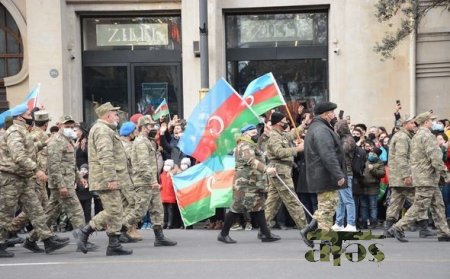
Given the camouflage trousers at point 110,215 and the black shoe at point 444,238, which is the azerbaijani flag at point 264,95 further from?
the camouflage trousers at point 110,215

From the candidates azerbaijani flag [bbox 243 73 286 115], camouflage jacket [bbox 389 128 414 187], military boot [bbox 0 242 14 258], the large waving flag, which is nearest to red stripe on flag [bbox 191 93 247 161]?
the large waving flag

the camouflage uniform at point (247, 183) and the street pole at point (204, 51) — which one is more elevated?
the street pole at point (204, 51)

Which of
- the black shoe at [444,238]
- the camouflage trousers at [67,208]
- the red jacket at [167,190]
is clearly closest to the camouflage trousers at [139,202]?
the camouflage trousers at [67,208]

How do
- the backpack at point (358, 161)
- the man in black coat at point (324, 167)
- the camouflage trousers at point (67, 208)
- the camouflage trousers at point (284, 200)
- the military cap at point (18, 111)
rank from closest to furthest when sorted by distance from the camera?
1. the man in black coat at point (324, 167)
2. the military cap at point (18, 111)
3. the camouflage trousers at point (67, 208)
4. the camouflage trousers at point (284, 200)
5. the backpack at point (358, 161)

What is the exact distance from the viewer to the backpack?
50.0 ft

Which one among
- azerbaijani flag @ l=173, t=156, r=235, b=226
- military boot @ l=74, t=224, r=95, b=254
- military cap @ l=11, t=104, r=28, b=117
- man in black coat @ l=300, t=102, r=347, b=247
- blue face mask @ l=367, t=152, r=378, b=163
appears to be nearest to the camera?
man in black coat @ l=300, t=102, r=347, b=247

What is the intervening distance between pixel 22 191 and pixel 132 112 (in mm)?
10604

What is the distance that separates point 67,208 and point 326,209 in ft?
12.7

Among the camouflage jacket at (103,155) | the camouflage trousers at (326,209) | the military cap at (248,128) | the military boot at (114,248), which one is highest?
the military cap at (248,128)

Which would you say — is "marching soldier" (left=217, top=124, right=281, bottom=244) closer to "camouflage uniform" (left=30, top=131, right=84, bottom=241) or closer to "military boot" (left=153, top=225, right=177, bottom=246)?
"military boot" (left=153, top=225, right=177, bottom=246)

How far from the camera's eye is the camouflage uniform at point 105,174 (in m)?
11.7

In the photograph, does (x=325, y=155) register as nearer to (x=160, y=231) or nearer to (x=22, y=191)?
(x=160, y=231)

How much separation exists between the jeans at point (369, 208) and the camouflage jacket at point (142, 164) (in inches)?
162

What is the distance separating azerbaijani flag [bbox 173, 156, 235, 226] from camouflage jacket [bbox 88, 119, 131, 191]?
3.50m
